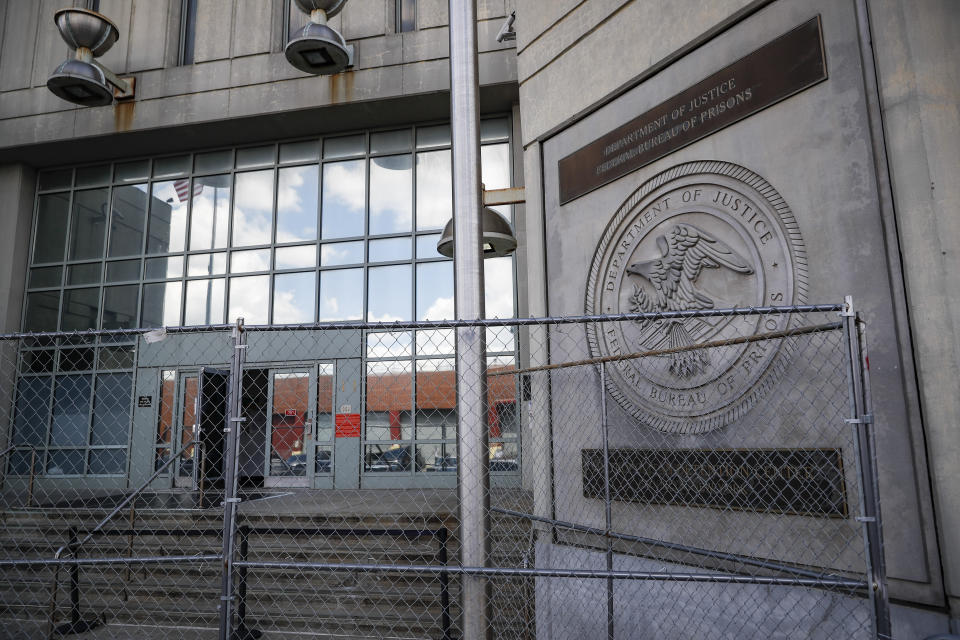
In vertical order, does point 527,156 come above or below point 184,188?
below

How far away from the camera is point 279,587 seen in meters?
6.99

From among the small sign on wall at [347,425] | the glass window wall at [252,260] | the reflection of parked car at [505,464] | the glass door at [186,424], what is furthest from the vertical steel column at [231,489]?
the glass door at [186,424]

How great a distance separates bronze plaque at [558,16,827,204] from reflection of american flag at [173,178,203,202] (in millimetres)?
11345

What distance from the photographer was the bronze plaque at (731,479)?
3.81 m

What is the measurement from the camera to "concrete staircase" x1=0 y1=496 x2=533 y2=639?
6457mm

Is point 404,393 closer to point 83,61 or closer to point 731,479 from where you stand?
point 83,61

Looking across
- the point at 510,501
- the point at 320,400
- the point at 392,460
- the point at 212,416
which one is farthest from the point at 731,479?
the point at 212,416

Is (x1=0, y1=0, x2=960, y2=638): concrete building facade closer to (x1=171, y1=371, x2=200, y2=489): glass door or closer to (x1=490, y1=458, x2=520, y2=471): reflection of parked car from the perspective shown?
(x1=171, y1=371, x2=200, y2=489): glass door

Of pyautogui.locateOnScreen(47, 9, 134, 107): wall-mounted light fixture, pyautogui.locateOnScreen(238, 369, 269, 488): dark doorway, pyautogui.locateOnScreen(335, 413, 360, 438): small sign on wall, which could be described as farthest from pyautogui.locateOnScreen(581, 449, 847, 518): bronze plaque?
pyautogui.locateOnScreen(47, 9, 134, 107): wall-mounted light fixture

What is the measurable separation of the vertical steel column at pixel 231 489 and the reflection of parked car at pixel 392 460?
31.1 ft

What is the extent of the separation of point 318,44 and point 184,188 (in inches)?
239

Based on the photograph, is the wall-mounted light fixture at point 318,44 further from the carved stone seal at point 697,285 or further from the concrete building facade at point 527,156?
the carved stone seal at point 697,285

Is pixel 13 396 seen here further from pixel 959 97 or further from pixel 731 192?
pixel 959 97

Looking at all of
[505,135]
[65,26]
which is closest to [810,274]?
[505,135]
